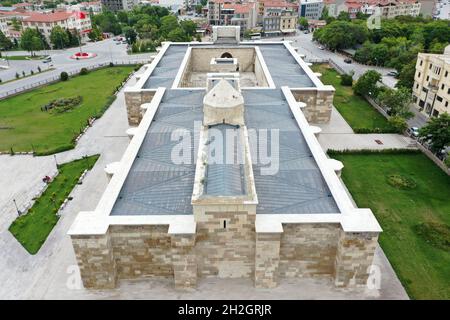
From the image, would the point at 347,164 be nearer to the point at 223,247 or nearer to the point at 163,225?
the point at 223,247

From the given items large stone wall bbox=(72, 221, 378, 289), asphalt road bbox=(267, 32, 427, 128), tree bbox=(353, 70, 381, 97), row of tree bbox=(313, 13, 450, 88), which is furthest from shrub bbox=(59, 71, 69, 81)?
row of tree bbox=(313, 13, 450, 88)

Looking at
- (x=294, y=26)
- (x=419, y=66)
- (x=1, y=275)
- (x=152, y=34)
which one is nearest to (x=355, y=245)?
(x=1, y=275)

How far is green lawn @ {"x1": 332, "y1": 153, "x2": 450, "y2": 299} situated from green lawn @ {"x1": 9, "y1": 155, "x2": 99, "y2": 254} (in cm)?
2819

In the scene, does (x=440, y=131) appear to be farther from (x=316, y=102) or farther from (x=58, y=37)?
(x=58, y=37)

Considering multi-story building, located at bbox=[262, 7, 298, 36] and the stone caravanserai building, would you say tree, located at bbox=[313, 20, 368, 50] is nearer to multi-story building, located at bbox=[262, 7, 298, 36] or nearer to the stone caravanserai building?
multi-story building, located at bbox=[262, 7, 298, 36]

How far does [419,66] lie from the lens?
5769cm

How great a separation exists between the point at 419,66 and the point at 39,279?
57.4m

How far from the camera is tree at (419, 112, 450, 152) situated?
4088 centimetres

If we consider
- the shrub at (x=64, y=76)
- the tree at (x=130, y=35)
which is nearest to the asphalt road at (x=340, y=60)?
the tree at (x=130, y=35)

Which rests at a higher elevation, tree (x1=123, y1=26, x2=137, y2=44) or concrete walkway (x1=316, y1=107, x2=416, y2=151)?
tree (x1=123, y1=26, x2=137, y2=44)

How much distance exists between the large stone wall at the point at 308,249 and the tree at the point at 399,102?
32.6 m

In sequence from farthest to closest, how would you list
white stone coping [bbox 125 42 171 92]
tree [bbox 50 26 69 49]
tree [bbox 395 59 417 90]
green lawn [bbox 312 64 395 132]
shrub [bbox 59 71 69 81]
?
tree [bbox 50 26 69 49]
shrub [bbox 59 71 69 81]
tree [bbox 395 59 417 90]
green lawn [bbox 312 64 395 132]
white stone coping [bbox 125 42 171 92]

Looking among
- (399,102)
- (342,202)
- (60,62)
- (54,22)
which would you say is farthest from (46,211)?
(54,22)

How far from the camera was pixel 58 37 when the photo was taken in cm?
10056
